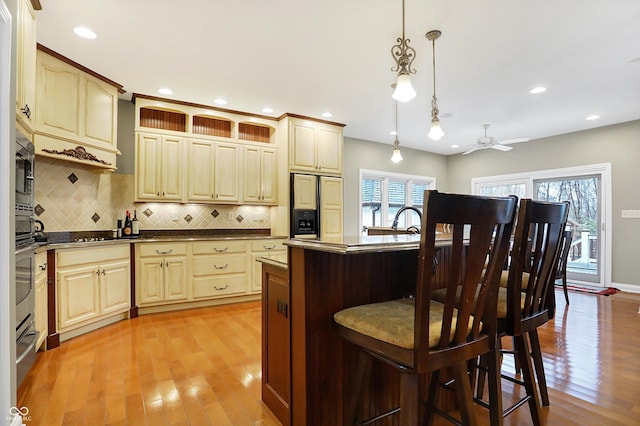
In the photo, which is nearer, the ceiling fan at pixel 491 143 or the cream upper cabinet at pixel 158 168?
the cream upper cabinet at pixel 158 168

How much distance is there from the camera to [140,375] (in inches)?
88.5

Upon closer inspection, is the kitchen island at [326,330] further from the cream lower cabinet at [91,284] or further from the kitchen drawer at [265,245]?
the kitchen drawer at [265,245]

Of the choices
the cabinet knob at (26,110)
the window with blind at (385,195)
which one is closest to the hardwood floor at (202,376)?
the cabinet knob at (26,110)

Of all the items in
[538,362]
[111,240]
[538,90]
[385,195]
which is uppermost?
[538,90]

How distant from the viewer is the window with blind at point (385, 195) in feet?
20.7

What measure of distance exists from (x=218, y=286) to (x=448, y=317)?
356 cm

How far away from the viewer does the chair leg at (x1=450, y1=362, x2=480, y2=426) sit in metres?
1.19

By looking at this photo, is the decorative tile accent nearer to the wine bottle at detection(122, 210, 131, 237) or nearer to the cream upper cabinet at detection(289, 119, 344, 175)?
the wine bottle at detection(122, 210, 131, 237)

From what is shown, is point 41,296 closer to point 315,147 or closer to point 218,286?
point 218,286

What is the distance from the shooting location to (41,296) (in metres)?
2.59

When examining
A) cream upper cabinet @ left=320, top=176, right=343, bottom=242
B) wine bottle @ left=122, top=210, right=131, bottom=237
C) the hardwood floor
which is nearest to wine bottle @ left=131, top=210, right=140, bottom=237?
wine bottle @ left=122, top=210, right=131, bottom=237

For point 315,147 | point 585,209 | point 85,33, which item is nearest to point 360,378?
point 85,33

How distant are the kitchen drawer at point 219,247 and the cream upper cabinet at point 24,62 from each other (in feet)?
6.92

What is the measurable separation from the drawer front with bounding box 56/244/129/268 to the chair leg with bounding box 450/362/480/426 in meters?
3.22
